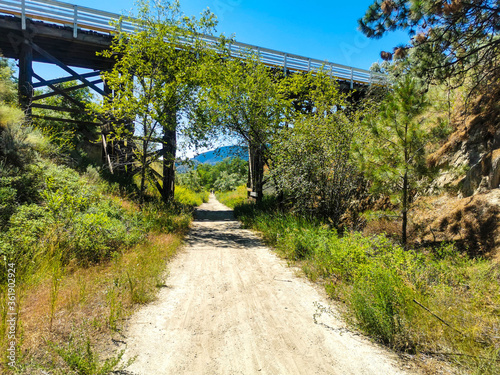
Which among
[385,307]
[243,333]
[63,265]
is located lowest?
[243,333]

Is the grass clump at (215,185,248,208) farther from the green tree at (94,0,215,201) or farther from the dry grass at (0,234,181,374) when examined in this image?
the dry grass at (0,234,181,374)

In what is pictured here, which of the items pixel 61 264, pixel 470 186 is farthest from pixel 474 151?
pixel 61 264

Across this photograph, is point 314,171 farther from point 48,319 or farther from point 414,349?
point 48,319

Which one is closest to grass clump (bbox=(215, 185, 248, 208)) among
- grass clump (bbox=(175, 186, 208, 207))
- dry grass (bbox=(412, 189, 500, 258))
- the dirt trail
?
grass clump (bbox=(175, 186, 208, 207))

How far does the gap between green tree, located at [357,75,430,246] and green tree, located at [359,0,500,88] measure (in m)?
0.74

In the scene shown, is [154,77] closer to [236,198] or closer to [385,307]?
[385,307]

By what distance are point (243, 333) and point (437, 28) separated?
685 cm

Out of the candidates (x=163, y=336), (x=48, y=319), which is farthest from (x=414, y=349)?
(x=48, y=319)

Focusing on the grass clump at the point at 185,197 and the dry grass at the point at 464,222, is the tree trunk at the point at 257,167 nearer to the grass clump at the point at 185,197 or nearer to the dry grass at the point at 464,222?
the grass clump at the point at 185,197

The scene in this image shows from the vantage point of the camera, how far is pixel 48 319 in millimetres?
2910

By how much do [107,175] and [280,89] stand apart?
850cm

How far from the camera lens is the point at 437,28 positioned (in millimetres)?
5402

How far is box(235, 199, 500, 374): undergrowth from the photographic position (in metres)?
2.58

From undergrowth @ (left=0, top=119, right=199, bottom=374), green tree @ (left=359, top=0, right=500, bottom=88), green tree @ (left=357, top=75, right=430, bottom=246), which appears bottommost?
undergrowth @ (left=0, top=119, right=199, bottom=374)
